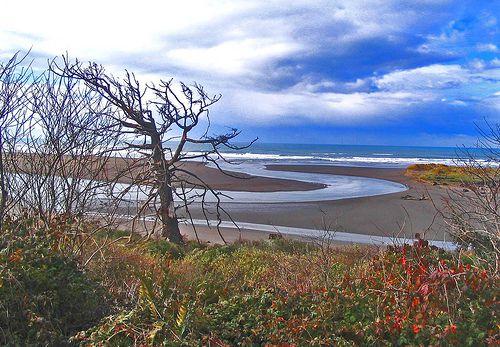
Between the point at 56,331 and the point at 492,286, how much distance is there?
3.84 m

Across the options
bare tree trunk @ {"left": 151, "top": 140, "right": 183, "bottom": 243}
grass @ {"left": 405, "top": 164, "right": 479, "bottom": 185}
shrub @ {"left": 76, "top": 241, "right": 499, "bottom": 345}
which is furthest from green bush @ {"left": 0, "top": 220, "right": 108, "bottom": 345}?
grass @ {"left": 405, "top": 164, "right": 479, "bottom": 185}

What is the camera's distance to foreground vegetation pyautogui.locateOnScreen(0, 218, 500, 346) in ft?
13.0

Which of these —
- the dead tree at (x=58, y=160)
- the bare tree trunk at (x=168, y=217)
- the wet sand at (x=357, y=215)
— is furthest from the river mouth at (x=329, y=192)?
the dead tree at (x=58, y=160)

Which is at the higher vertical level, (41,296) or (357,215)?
(41,296)

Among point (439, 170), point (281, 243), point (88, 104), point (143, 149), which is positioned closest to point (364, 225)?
point (281, 243)

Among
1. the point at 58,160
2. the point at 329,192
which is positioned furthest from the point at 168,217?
the point at 329,192

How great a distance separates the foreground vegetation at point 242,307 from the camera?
3.95 metres

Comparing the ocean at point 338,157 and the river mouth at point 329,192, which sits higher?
the ocean at point 338,157

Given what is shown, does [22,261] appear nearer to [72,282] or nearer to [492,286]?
[72,282]

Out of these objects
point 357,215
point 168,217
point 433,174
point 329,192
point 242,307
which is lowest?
point 357,215

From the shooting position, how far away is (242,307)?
4547 millimetres

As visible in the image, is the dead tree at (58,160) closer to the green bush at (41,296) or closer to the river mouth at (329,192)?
the green bush at (41,296)

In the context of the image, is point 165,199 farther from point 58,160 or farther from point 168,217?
point 58,160

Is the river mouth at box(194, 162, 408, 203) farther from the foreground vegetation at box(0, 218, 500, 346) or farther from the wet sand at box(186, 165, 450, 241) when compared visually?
the foreground vegetation at box(0, 218, 500, 346)
